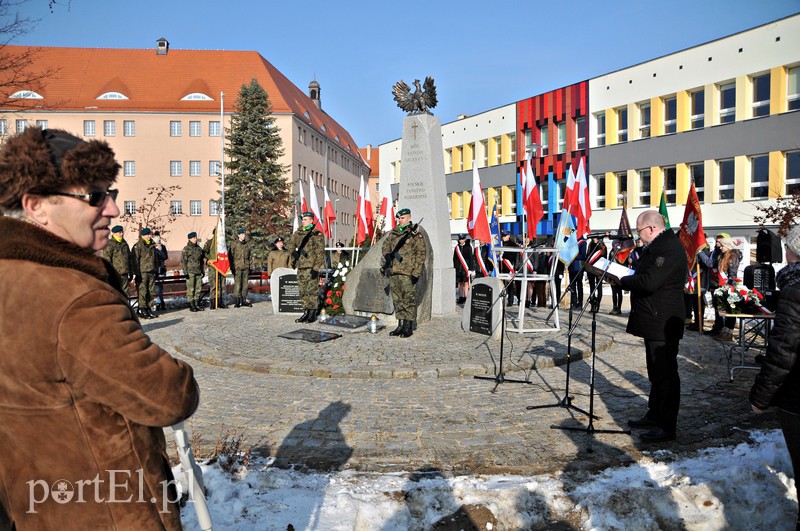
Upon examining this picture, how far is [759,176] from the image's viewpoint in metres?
25.2

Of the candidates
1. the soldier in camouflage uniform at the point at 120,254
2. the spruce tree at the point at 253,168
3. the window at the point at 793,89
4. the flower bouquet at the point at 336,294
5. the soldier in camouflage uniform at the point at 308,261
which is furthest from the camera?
the spruce tree at the point at 253,168

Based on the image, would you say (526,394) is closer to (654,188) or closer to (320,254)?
(320,254)

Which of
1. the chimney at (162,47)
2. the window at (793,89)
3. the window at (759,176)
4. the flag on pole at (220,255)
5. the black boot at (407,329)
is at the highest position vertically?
the chimney at (162,47)

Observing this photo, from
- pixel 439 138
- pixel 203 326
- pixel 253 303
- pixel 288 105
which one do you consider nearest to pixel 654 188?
pixel 439 138

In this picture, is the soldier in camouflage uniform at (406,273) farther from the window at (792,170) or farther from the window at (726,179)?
the window at (726,179)

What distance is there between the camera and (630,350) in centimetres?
973

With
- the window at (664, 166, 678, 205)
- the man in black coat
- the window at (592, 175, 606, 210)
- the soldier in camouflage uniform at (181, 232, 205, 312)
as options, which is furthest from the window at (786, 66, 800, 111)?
the soldier in camouflage uniform at (181, 232, 205, 312)

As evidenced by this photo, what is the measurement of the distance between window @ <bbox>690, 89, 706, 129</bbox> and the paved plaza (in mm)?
20569

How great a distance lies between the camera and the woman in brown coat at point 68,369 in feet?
5.07

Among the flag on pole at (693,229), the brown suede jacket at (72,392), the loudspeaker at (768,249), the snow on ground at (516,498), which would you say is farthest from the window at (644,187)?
the brown suede jacket at (72,392)

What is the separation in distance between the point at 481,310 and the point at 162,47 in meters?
63.2

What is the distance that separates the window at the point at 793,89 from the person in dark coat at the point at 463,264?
16477 mm

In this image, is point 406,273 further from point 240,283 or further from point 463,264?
point 240,283

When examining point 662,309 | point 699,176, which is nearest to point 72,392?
point 662,309
